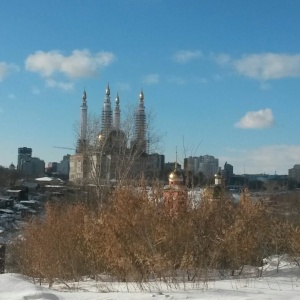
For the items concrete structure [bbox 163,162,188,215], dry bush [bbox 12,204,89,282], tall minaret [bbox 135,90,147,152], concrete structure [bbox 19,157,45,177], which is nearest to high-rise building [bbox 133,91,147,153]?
tall minaret [bbox 135,90,147,152]

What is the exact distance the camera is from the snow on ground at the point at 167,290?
358 inches

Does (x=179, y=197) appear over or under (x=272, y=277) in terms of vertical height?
over

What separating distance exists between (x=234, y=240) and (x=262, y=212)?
134cm

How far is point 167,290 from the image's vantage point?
33.9 feet

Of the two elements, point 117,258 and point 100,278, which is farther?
point 100,278

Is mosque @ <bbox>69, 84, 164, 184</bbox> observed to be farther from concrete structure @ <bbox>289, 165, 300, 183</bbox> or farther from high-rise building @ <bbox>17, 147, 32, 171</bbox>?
high-rise building @ <bbox>17, 147, 32, 171</bbox>

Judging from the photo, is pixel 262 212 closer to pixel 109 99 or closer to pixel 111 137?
pixel 111 137

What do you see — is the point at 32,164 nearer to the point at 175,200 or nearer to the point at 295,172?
the point at 295,172

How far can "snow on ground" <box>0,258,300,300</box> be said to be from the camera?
9094 millimetres

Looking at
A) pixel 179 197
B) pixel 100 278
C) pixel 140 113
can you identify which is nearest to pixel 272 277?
pixel 179 197

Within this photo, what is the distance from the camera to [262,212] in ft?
46.1

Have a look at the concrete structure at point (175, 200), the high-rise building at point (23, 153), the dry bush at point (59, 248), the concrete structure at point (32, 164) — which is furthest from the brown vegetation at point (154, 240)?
the high-rise building at point (23, 153)

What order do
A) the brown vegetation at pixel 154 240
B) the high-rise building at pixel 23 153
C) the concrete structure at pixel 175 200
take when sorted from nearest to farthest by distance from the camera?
the brown vegetation at pixel 154 240, the concrete structure at pixel 175 200, the high-rise building at pixel 23 153

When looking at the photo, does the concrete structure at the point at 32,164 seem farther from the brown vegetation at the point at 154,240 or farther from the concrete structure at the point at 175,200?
the concrete structure at the point at 175,200
